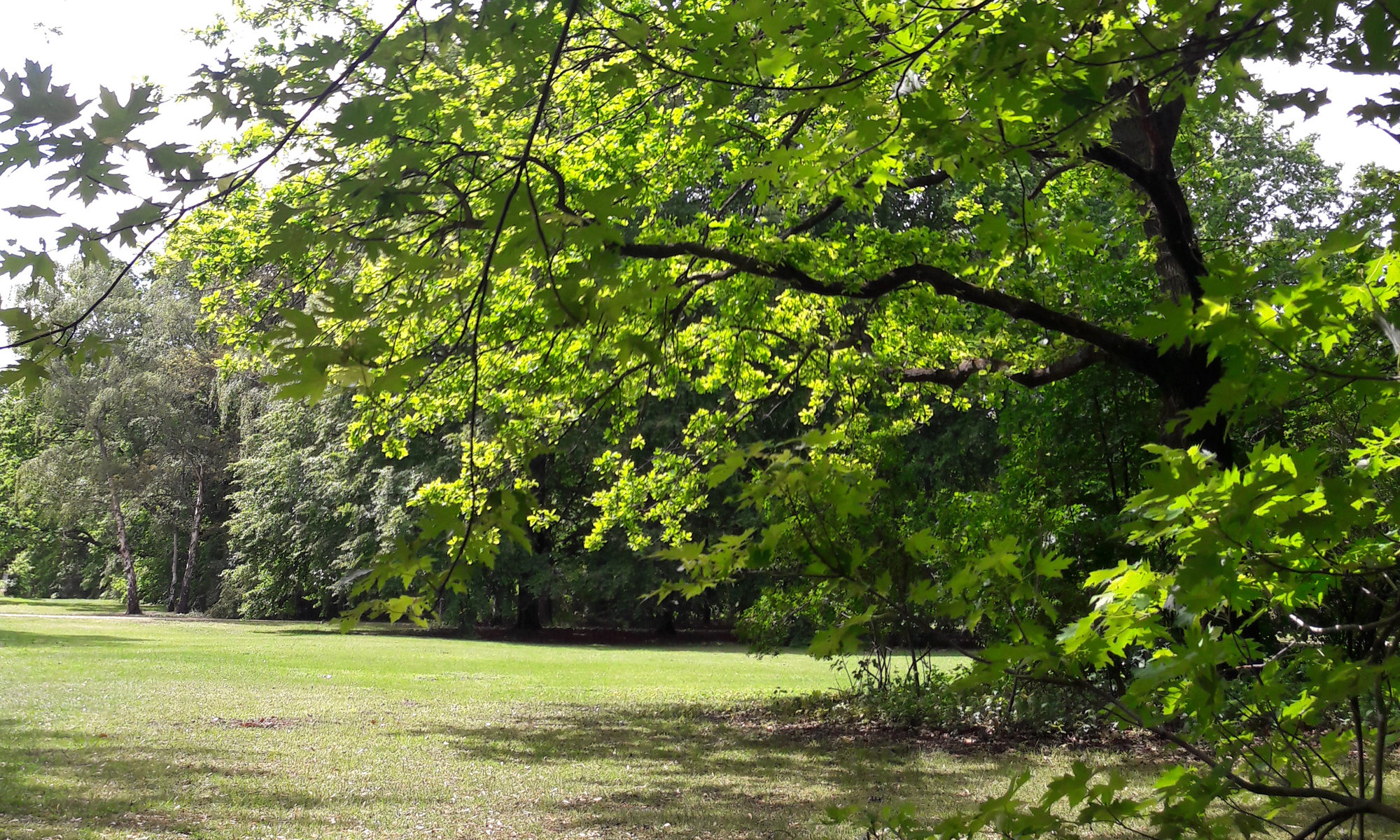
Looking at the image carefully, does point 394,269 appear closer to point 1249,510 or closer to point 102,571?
point 1249,510

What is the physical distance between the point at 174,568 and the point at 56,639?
65.0 ft

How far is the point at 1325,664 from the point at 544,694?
529 inches

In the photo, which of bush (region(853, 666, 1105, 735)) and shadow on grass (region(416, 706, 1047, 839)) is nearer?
Answer: shadow on grass (region(416, 706, 1047, 839))

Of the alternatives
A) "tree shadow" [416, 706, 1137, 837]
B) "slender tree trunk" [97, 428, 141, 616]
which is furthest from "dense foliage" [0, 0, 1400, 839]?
"slender tree trunk" [97, 428, 141, 616]

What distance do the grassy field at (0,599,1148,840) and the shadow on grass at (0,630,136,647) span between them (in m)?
2.87

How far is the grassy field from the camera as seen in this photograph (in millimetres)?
6555

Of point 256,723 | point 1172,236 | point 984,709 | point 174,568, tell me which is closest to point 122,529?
point 174,568

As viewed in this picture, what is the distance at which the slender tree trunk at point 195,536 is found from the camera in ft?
123

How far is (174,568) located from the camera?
40.5 m

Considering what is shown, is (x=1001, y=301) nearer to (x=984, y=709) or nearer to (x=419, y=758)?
(x=984, y=709)

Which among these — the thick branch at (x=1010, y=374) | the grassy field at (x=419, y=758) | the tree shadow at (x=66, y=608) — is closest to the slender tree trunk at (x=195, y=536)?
the tree shadow at (x=66, y=608)

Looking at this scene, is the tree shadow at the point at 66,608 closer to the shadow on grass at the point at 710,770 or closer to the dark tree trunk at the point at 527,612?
the dark tree trunk at the point at 527,612

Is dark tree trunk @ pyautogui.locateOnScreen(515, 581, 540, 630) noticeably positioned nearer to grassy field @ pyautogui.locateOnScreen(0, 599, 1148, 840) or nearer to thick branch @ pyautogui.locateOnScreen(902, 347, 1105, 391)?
grassy field @ pyautogui.locateOnScreen(0, 599, 1148, 840)

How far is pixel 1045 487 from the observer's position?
406 inches
